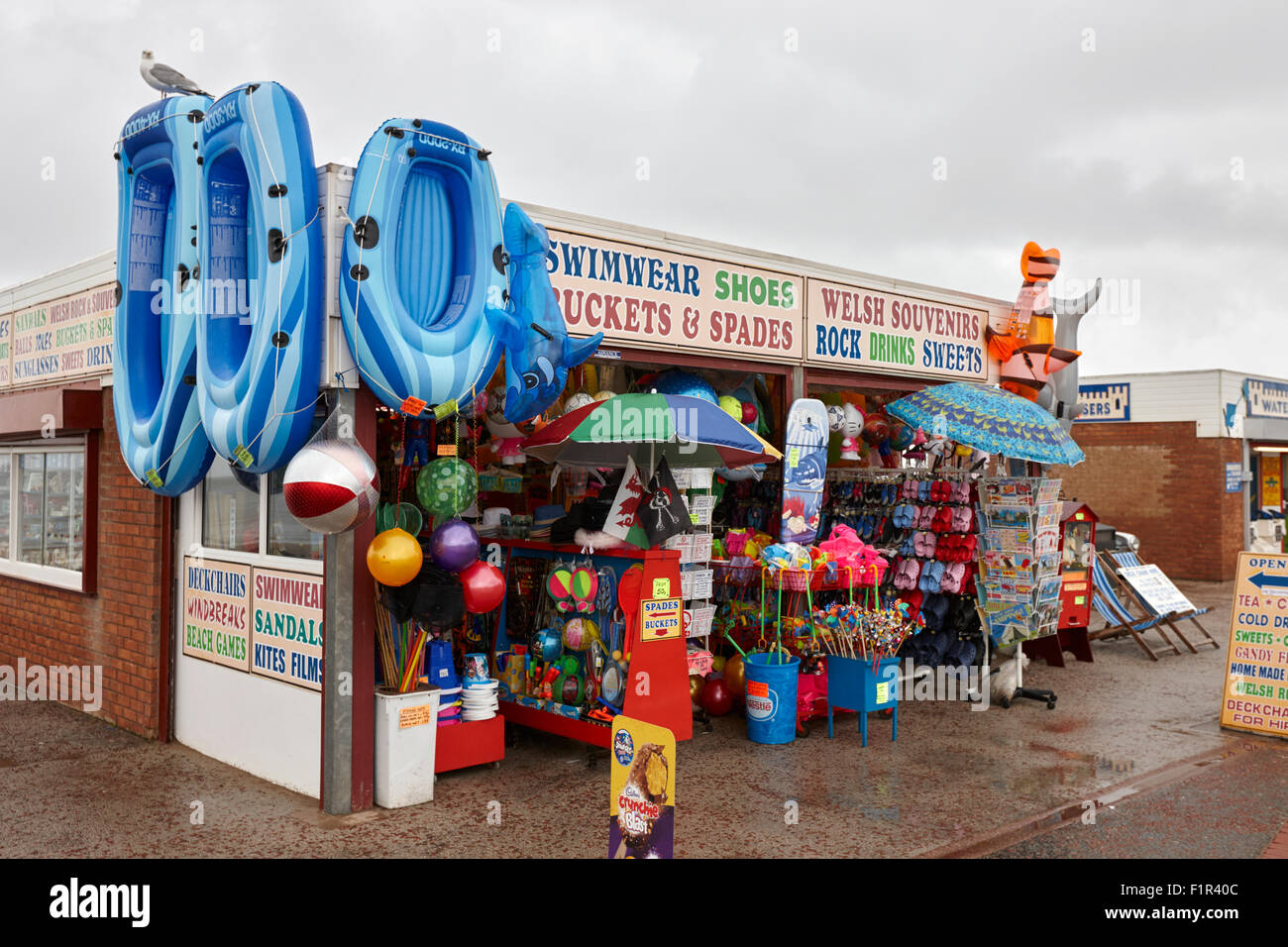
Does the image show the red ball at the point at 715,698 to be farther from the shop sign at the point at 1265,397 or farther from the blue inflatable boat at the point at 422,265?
the shop sign at the point at 1265,397

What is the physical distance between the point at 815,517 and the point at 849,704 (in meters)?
1.79

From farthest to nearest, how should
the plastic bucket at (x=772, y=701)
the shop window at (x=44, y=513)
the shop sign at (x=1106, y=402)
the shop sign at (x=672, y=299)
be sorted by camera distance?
the shop sign at (x=1106, y=402), the shop window at (x=44, y=513), the shop sign at (x=672, y=299), the plastic bucket at (x=772, y=701)

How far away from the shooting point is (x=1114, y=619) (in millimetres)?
11047

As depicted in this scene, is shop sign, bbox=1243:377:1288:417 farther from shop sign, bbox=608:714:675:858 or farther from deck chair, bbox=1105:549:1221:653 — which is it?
shop sign, bbox=608:714:675:858

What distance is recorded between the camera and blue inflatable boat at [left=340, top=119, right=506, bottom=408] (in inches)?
213

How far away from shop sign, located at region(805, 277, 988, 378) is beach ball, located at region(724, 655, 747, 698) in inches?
106

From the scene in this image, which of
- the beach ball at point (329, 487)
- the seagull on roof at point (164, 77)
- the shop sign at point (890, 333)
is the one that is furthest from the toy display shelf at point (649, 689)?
the seagull on roof at point (164, 77)

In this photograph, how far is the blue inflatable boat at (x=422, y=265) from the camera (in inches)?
213

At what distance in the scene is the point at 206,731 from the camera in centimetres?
700

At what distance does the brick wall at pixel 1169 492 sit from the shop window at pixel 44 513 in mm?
16447

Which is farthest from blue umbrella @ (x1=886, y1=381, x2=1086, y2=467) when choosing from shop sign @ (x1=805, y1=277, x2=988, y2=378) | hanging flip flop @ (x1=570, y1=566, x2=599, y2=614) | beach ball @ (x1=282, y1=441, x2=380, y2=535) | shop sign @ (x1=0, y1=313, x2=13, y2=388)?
shop sign @ (x1=0, y1=313, x2=13, y2=388)

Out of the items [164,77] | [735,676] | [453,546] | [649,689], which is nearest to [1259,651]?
[735,676]

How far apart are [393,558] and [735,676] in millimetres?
3432
